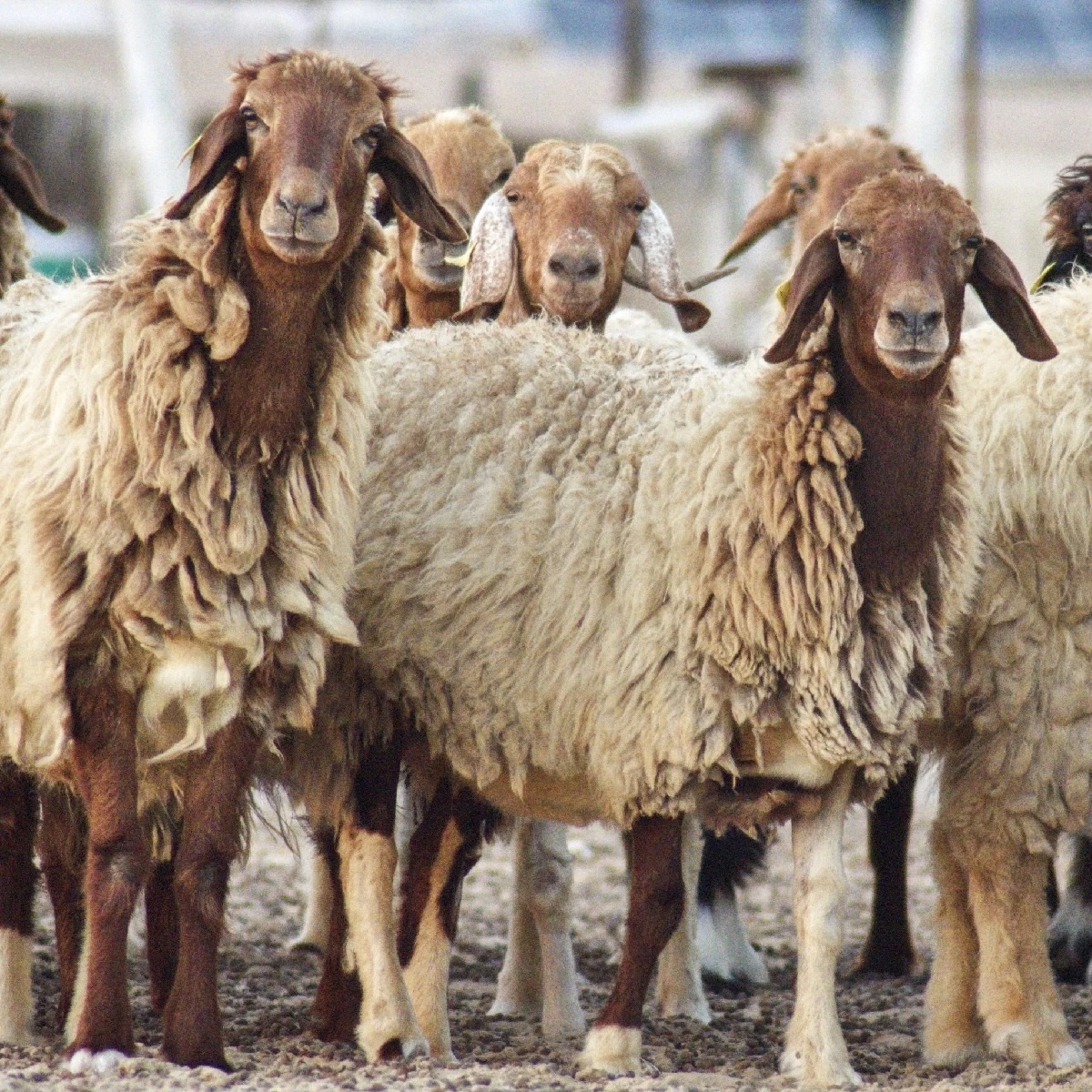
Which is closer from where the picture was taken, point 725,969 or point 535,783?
point 535,783

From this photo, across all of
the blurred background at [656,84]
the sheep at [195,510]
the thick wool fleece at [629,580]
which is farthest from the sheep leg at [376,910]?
the blurred background at [656,84]

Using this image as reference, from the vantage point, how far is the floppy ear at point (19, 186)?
23.1 ft

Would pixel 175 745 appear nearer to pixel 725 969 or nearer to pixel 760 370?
pixel 760 370

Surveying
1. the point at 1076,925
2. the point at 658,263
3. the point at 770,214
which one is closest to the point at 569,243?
the point at 658,263

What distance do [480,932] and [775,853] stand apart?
2.43 meters

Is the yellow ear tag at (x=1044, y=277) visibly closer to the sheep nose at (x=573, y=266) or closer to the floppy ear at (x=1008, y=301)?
the floppy ear at (x=1008, y=301)

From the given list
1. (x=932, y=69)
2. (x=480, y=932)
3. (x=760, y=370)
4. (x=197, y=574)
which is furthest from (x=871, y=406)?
(x=932, y=69)

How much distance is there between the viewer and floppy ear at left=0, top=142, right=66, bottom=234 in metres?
7.04

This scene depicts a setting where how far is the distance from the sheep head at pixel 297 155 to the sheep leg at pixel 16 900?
1611mm

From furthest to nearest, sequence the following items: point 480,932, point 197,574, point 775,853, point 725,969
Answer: point 775,853
point 480,932
point 725,969
point 197,574

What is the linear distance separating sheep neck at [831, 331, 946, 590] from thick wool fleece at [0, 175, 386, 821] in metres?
1.33

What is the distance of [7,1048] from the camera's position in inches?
207

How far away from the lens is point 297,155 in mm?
4926

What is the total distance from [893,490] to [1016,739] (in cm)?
85
